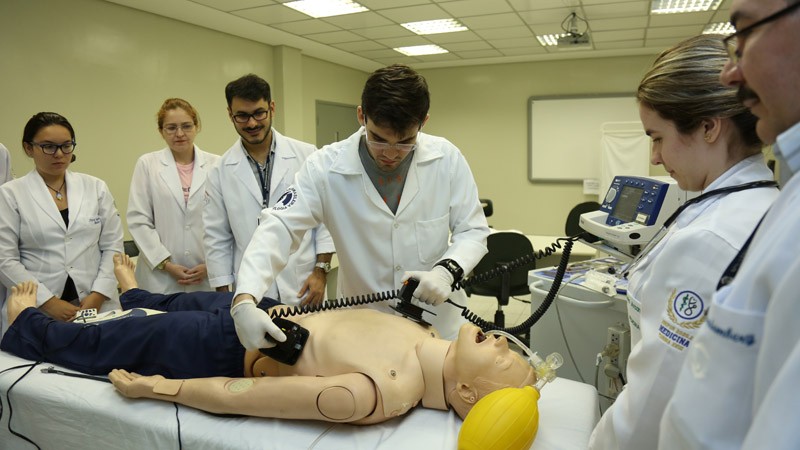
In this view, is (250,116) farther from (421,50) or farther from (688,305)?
(421,50)

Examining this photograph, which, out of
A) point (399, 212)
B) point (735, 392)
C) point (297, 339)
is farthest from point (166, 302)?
point (735, 392)

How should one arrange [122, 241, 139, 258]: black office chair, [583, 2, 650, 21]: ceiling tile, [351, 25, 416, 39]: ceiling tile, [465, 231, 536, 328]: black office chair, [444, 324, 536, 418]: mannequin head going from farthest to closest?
[351, 25, 416, 39]: ceiling tile, [583, 2, 650, 21]: ceiling tile, [465, 231, 536, 328]: black office chair, [122, 241, 139, 258]: black office chair, [444, 324, 536, 418]: mannequin head

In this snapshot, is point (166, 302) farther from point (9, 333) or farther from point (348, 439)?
point (348, 439)

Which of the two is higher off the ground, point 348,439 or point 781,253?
point 781,253

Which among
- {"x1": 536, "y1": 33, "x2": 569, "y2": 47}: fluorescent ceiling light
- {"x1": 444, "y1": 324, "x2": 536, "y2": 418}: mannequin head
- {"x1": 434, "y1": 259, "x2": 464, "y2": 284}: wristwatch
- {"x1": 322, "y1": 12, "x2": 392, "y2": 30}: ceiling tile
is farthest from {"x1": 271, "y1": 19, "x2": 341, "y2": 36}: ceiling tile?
{"x1": 444, "y1": 324, "x2": 536, "y2": 418}: mannequin head

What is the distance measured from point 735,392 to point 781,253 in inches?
6.5

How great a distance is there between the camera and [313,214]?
166 cm

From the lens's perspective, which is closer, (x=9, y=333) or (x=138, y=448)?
(x=138, y=448)

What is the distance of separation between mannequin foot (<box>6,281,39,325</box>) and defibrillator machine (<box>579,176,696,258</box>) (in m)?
2.17

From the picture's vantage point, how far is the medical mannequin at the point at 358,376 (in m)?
1.30

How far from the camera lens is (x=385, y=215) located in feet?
5.41

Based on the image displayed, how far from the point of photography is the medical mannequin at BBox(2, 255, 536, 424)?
1.30 m

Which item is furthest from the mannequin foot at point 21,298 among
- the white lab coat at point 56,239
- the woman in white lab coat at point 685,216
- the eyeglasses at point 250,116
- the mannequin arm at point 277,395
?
the woman in white lab coat at point 685,216

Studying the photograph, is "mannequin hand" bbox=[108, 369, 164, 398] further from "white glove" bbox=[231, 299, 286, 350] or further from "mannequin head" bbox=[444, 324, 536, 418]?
"mannequin head" bbox=[444, 324, 536, 418]
